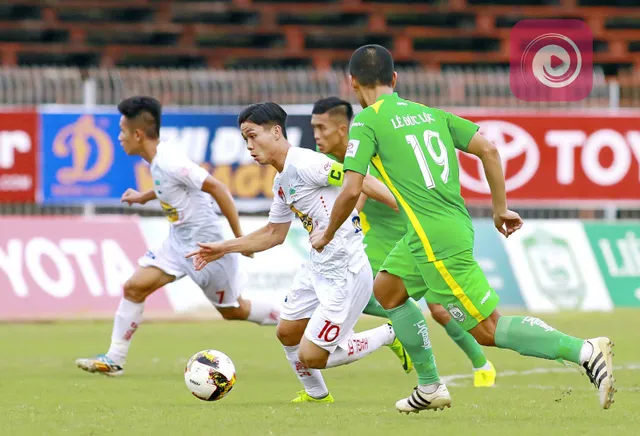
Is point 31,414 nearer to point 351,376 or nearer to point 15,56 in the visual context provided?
point 351,376

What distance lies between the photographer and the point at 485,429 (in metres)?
6.39

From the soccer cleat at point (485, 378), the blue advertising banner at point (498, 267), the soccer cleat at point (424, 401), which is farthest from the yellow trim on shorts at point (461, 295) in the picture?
the blue advertising banner at point (498, 267)

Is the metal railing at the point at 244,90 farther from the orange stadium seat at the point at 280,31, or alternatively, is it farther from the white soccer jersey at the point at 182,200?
the orange stadium seat at the point at 280,31

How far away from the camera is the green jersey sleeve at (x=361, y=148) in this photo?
6734 millimetres

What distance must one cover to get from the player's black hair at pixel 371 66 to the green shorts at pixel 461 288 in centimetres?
104

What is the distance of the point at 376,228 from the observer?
9688mm

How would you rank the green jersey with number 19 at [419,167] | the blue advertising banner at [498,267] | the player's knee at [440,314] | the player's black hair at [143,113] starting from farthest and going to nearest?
the blue advertising banner at [498,267]
the player's black hair at [143,113]
the player's knee at [440,314]
the green jersey with number 19 at [419,167]

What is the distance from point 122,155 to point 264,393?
7.59m

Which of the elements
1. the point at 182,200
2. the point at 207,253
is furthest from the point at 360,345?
the point at 182,200

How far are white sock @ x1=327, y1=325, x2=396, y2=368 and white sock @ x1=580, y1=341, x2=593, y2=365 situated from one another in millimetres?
1864

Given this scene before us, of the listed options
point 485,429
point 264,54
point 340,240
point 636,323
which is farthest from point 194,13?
point 485,429

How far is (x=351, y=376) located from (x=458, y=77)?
7734 mm

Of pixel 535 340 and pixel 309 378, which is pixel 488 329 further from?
pixel 309 378

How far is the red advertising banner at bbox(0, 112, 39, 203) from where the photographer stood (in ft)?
51.5
